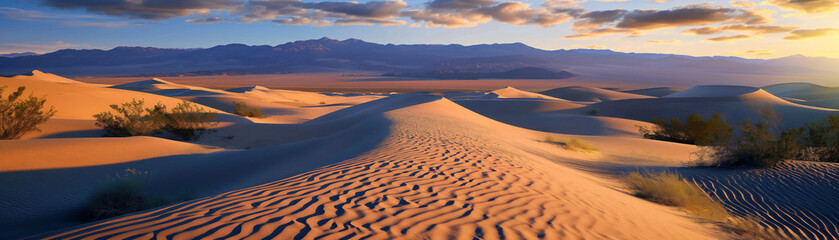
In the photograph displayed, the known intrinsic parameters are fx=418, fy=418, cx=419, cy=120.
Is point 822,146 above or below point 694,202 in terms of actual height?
above

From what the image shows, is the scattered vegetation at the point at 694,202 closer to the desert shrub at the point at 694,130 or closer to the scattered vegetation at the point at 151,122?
the desert shrub at the point at 694,130

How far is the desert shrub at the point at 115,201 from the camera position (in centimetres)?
559

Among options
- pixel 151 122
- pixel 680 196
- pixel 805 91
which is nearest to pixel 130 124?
pixel 151 122

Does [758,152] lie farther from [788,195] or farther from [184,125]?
[184,125]

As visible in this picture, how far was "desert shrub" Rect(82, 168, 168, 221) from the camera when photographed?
5594 mm

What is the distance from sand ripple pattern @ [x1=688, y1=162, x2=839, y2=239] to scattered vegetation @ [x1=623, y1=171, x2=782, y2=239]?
0.32 m

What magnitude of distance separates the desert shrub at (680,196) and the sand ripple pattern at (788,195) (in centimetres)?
46

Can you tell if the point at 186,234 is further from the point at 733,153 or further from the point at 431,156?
the point at 733,153

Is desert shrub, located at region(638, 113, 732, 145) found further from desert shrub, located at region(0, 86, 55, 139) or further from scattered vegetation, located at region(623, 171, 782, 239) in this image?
desert shrub, located at region(0, 86, 55, 139)

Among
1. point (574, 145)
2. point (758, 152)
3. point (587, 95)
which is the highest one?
point (758, 152)

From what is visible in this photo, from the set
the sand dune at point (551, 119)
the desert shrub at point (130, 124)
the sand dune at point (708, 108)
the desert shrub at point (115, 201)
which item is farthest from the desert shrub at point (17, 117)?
the sand dune at point (708, 108)

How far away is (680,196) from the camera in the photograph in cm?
625

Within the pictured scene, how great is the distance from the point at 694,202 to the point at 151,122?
47.2 feet

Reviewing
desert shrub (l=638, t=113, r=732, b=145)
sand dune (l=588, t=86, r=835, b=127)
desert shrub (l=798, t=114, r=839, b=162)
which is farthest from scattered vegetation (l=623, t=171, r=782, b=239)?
sand dune (l=588, t=86, r=835, b=127)
